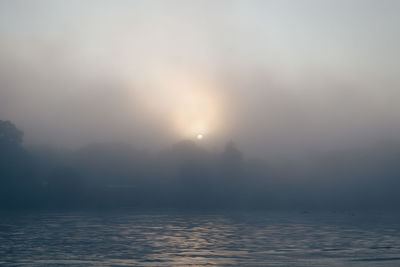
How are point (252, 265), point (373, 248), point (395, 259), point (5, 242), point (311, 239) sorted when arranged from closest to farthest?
point (252, 265) < point (395, 259) < point (373, 248) < point (5, 242) < point (311, 239)

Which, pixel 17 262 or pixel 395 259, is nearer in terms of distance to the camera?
pixel 17 262

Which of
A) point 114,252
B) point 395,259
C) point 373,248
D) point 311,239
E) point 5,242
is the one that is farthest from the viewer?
point 311,239

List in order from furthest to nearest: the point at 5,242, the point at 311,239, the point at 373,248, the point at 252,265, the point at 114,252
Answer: the point at 311,239, the point at 5,242, the point at 373,248, the point at 114,252, the point at 252,265

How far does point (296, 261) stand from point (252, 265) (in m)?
5.03

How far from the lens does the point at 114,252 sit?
45.5 meters

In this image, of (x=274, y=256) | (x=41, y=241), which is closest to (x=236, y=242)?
(x=274, y=256)

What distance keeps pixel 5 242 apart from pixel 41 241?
442cm

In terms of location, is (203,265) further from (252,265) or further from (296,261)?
(296,261)

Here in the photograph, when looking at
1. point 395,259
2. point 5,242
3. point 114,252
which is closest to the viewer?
point 395,259

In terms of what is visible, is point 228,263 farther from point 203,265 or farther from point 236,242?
point 236,242

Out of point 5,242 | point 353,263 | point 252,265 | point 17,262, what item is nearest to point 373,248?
point 353,263

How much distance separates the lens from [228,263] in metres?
38.6

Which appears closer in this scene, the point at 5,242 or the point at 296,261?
the point at 296,261

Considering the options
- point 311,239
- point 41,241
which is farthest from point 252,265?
point 41,241
